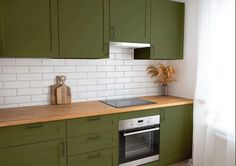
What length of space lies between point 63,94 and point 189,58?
178 cm

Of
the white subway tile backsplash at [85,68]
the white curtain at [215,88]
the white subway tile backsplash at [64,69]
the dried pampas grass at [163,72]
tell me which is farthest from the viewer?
the dried pampas grass at [163,72]

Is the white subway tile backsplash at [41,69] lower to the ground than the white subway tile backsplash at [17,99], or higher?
→ higher

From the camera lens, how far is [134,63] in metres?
3.08

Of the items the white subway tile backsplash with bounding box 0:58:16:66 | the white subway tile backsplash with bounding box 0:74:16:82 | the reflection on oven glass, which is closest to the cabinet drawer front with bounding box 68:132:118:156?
the reflection on oven glass

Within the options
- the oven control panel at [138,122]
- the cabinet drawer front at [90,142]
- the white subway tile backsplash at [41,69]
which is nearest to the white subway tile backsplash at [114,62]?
the white subway tile backsplash at [41,69]

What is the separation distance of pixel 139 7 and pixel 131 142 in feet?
5.36

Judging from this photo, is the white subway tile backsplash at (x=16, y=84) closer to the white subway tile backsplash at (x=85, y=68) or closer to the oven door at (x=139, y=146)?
the white subway tile backsplash at (x=85, y=68)

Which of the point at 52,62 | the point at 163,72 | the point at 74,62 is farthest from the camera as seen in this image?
the point at 163,72

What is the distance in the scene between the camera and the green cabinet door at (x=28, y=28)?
6.50 ft

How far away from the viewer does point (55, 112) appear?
7.04ft

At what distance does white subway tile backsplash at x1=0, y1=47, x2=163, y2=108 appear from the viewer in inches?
92.3

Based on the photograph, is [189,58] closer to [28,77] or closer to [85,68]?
[85,68]

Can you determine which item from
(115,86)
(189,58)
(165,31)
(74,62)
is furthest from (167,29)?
(74,62)

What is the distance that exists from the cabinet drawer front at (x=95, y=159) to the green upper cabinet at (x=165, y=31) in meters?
1.33
